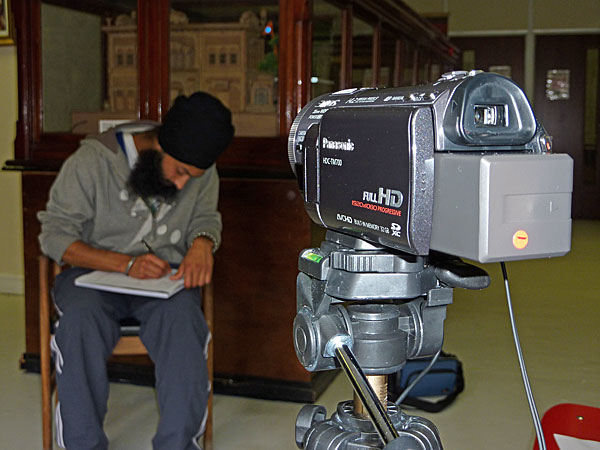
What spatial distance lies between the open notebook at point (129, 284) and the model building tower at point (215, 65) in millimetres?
852

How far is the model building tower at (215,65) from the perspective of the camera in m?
2.90

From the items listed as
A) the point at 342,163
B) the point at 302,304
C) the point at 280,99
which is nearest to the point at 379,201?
the point at 342,163

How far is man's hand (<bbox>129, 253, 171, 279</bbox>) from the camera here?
2.30 m

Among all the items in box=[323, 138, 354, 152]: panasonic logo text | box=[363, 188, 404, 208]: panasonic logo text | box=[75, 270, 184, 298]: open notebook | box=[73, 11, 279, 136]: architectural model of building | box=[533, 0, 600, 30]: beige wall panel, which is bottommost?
box=[75, 270, 184, 298]: open notebook

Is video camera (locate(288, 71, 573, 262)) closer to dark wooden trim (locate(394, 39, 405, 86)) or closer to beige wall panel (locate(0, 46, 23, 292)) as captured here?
dark wooden trim (locate(394, 39, 405, 86))

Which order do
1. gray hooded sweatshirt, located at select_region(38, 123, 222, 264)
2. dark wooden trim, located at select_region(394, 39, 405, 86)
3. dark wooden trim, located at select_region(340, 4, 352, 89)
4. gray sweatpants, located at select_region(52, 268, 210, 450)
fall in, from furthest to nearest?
dark wooden trim, located at select_region(394, 39, 405, 86), dark wooden trim, located at select_region(340, 4, 352, 89), gray hooded sweatshirt, located at select_region(38, 123, 222, 264), gray sweatpants, located at select_region(52, 268, 210, 450)

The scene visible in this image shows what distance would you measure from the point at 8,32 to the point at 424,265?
379 centimetres

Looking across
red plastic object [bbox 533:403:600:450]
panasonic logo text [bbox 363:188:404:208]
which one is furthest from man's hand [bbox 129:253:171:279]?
panasonic logo text [bbox 363:188:404:208]

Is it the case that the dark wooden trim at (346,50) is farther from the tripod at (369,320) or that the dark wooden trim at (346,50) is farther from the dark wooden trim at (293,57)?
the tripod at (369,320)

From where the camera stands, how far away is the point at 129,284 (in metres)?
2.23

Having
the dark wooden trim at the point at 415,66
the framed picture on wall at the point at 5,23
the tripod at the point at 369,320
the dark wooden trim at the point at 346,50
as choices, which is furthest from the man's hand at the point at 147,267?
the dark wooden trim at the point at 415,66

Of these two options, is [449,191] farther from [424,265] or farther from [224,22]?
[224,22]

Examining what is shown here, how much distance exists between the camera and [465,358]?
3.44 meters

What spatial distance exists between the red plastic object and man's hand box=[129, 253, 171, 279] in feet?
3.98
